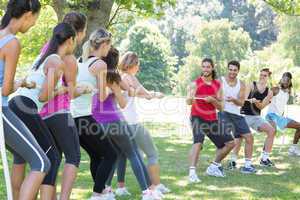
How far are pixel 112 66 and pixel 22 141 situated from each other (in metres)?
1.89

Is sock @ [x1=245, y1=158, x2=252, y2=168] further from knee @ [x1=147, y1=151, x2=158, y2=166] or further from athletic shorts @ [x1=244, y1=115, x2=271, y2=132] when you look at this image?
knee @ [x1=147, y1=151, x2=158, y2=166]

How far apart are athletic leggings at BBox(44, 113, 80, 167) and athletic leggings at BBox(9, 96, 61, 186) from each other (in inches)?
7.1

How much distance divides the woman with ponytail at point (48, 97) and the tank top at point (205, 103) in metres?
3.18

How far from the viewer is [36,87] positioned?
15.2ft

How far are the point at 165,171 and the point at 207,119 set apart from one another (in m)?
1.27

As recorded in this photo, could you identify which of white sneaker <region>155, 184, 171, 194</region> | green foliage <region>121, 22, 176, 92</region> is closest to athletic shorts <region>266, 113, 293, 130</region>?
white sneaker <region>155, 184, 171, 194</region>

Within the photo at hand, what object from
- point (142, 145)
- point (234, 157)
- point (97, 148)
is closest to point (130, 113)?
point (142, 145)

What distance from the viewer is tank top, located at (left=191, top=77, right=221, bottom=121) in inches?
307

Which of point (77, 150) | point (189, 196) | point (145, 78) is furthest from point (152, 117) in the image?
point (145, 78)

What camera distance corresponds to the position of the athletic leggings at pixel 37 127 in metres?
4.64

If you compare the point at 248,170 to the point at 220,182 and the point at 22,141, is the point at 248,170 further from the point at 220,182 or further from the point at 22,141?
the point at 22,141

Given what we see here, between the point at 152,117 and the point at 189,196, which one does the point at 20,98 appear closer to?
the point at 189,196

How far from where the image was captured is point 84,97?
5.58 m

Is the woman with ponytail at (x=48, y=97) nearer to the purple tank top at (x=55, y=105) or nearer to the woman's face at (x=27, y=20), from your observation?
the purple tank top at (x=55, y=105)
